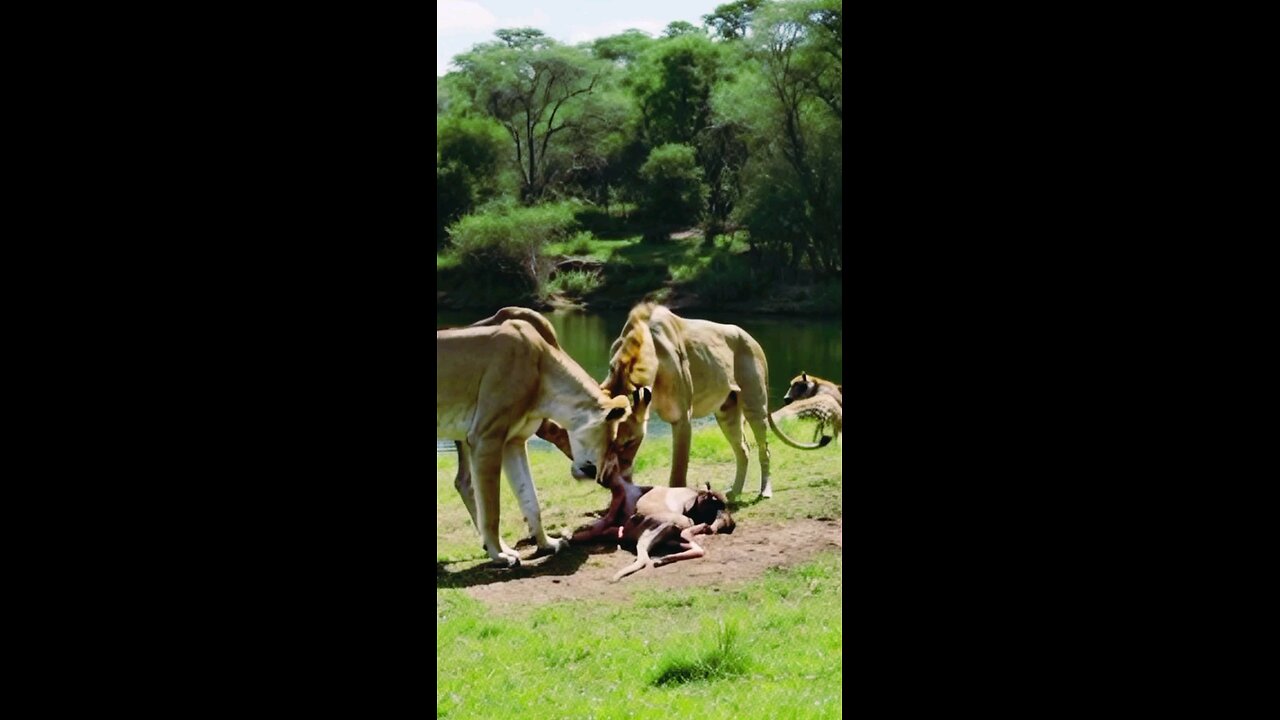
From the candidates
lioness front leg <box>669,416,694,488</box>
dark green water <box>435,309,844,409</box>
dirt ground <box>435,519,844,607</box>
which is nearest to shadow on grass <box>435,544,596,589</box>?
dirt ground <box>435,519,844,607</box>

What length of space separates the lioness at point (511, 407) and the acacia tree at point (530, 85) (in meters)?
16.8

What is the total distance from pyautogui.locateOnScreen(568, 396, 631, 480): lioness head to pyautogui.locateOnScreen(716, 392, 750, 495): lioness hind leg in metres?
1.68

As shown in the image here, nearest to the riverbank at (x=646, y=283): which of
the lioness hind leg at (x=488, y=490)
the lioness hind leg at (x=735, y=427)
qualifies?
the lioness hind leg at (x=735, y=427)

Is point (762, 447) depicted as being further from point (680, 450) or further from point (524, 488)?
point (524, 488)

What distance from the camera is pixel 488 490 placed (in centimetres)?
630

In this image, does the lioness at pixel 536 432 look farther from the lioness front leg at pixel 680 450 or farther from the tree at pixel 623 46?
the tree at pixel 623 46

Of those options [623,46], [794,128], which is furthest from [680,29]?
[794,128]

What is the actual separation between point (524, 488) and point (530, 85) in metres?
22.2
